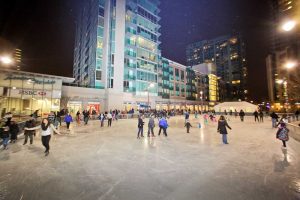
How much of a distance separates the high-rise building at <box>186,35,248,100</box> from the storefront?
94.0 meters

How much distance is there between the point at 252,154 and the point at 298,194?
11.7 feet

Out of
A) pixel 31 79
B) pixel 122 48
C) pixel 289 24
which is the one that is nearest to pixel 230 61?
pixel 122 48

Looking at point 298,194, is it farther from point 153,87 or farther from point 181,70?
point 181,70

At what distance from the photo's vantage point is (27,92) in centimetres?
2550

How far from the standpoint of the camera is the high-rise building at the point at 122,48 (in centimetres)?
3856

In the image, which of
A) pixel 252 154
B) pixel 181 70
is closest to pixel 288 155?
pixel 252 154

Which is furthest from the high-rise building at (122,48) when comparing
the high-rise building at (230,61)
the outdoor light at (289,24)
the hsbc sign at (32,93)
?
the high-rise building at (230,61)

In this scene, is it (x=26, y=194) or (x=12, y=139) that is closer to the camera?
(x=26, y=194)

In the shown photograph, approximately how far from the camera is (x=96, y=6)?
4228 centimetres

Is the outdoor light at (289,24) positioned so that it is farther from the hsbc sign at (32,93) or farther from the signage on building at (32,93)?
the hsbc sign at (32,93)

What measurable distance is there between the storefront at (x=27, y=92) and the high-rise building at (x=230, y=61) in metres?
94.0

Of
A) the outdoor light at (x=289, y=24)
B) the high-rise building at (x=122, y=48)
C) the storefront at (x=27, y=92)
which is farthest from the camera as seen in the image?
the high-rise building at (x=122, y=48)

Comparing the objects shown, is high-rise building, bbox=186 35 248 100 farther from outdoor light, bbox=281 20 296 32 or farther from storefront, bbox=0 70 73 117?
outdoor light, bbox=281 20 296 32

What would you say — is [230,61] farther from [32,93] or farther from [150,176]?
[150,176]
